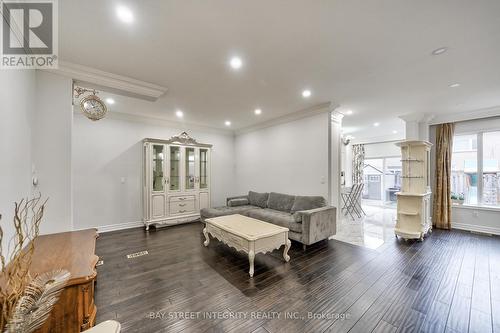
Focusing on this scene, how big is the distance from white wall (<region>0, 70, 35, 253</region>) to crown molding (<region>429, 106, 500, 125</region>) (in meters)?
7.32

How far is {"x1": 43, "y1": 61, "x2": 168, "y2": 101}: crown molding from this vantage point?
8.31 feet

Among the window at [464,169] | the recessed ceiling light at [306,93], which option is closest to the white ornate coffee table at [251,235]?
the recessed ceiling light at [306,93]

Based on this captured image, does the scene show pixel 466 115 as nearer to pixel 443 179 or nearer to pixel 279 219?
pixel 443 179

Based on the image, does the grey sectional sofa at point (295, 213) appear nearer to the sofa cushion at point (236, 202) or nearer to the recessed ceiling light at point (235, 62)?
the sofa cushion at point (236, 202)

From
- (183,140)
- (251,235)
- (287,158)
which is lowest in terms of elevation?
(251,235)

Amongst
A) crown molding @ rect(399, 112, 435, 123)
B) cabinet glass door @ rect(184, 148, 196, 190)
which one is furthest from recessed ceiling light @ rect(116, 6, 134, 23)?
crown molding @ rect(399, 112, 435, 123)

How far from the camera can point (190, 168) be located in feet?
17.6

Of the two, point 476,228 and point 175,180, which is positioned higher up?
point 175,180

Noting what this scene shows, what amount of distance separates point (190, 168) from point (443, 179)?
6.27 m

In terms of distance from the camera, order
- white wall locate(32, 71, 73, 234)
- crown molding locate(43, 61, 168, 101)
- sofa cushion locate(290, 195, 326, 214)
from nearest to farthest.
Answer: white wall locate(32, 71, 73, 234) < crown molding locate(43, 61, 168, 101) < sofa cushion locate(290, 195, 326, 214)

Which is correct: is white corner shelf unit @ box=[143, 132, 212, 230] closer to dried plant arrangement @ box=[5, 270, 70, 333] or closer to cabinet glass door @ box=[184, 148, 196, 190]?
cabinet glass door @ box=[184, 148, 196, 190]

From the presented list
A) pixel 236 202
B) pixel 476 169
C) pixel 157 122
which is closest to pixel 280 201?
pixel 236 202

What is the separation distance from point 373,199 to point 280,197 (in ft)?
16.4

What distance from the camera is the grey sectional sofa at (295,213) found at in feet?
11.1
